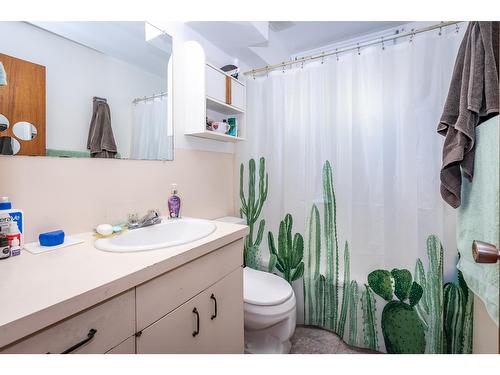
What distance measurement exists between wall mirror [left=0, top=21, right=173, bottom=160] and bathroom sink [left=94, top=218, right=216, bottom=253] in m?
0.38

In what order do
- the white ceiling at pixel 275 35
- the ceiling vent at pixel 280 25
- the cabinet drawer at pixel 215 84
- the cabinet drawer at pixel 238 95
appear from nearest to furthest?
the cabinet drawer at pixel 215 84
the white ceiling at pixel 275 35
the cabinet drawer at pixel 238 95
the ceiling vent at pixel 280 25

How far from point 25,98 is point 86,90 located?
0.22 metres

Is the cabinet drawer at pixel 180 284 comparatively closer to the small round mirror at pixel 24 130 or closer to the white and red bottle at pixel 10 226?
the white and red bottle at pixel 10 226

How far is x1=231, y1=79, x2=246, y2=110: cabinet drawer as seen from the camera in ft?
5.57

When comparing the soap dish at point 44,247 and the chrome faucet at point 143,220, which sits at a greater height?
the chrome faucet at point 143,220

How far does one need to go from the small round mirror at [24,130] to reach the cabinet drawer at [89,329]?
720 mm

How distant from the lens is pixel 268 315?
4.21 ft

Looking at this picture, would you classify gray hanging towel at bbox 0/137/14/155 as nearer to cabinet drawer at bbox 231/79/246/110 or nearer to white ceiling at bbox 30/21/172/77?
white ceiling at bbox 30/21/172/77

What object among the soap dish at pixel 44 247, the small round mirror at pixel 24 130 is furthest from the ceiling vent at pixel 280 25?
the soap dish at pixel 44 247

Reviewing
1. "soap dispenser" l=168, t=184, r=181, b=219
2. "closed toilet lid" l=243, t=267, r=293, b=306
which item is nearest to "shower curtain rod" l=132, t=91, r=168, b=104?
"soap dispenser" l=168, t=184, r=181, b=219

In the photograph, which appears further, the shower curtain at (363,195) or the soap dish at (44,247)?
the shower curtain at (363,195)

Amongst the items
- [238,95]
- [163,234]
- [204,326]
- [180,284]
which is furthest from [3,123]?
[238,95]

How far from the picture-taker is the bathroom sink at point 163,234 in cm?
94
